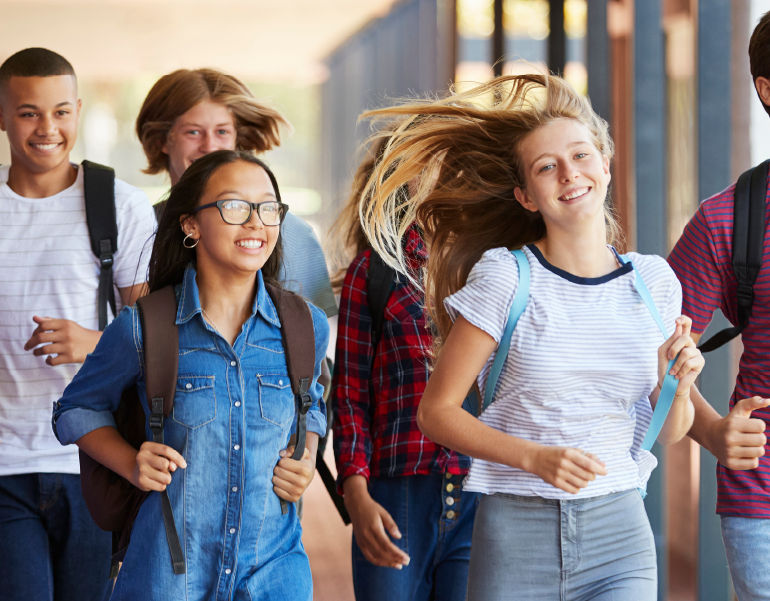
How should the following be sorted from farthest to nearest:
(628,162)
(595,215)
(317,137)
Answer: (317,137)
(628,162)
(595,215)

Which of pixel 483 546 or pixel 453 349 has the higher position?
pixel 453 349

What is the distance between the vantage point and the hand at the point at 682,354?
219cm

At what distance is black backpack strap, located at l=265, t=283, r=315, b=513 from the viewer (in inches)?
98.9

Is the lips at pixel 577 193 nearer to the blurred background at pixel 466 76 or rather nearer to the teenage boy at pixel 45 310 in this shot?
the blurred background at pixel 466 76

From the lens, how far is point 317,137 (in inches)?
703

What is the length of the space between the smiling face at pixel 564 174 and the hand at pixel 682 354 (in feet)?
1.03

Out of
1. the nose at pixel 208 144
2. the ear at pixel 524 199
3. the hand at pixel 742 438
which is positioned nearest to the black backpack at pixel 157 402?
the ear at pixel 524 199

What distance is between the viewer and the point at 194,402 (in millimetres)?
2404

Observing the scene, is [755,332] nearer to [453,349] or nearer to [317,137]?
[453,349]

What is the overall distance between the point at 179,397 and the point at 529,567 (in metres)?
0.82

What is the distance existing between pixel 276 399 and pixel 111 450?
1.22 ft

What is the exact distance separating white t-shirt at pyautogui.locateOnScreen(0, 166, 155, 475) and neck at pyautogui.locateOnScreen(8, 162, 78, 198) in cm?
4

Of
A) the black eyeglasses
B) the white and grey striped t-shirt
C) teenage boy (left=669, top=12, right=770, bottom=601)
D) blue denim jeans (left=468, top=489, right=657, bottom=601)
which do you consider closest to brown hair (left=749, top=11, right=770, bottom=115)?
teenage boy (left=669, top=12, right=770, bottom=601)

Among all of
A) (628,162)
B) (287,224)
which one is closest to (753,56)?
(287,224)
